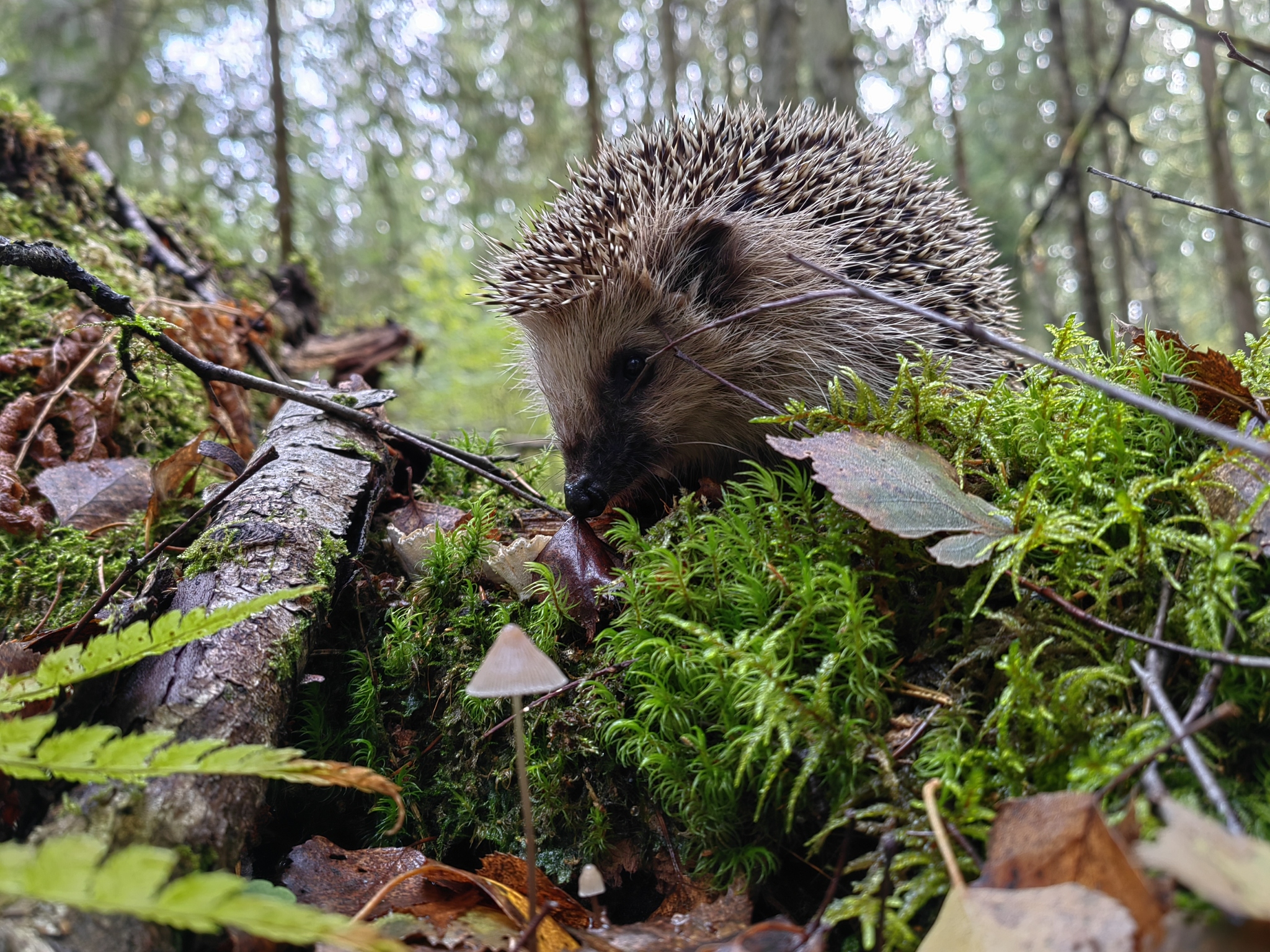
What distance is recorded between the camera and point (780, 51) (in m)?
9.16

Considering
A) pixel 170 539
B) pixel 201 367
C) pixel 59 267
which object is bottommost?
pixel 170 539

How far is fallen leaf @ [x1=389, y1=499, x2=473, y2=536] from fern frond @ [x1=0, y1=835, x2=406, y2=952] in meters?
2.00

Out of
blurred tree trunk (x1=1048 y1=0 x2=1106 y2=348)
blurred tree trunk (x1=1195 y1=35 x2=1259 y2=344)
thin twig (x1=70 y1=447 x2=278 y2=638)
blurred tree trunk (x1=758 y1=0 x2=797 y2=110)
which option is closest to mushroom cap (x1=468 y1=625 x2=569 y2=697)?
thin twig (x1=70 y1=447 x2=278 y2=638)

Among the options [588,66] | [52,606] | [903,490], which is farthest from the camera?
[588,66]

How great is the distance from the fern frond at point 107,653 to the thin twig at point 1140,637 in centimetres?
172

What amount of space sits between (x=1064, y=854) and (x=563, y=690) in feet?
4.51

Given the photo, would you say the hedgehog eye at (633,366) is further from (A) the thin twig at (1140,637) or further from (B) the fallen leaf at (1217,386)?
(A) the thin twig at (1140,637)

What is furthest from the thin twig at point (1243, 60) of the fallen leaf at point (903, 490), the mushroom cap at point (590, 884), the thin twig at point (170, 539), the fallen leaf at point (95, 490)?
the fallen leaf at point (95, 490)

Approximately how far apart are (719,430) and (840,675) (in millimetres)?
2412

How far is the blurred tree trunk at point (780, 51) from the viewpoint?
9.14 meters

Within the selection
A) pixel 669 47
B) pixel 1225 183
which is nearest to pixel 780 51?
pixel 669 47

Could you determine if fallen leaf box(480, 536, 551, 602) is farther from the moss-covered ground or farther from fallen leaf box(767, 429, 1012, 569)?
fallen leaf box(767, 429, 1012, 569)

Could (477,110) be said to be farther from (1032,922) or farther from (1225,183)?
(1032,922)

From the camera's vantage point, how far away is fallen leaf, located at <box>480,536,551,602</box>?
2.75 metres
